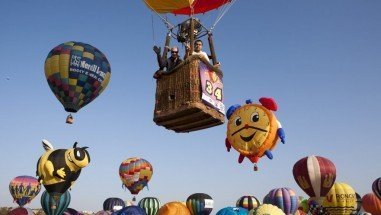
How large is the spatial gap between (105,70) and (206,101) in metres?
9.14

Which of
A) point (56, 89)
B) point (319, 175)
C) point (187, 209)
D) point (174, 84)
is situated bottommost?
point (187, 209)

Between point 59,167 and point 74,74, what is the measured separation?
331 cm

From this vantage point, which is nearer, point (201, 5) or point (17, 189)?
point (201, 5)

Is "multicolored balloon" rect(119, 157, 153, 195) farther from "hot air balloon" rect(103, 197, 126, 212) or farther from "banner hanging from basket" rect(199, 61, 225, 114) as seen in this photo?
"banner hanging from basket" rect(199, 61, 225, 114)

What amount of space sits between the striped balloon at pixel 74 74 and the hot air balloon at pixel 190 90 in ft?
Answer: 23.0

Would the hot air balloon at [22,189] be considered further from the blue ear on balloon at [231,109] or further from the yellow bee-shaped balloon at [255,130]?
the yellow bee-shaped balloon at [255,130]

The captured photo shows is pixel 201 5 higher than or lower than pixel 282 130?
higher

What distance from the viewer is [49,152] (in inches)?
581

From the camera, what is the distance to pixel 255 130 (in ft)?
29.6

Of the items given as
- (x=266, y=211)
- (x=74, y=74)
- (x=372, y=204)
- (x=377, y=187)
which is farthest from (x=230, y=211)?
(x=372, y=204)

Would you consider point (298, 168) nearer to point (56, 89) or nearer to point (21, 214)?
point (56, 89)

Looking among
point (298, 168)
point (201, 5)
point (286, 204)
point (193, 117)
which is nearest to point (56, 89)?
point (201, 5)

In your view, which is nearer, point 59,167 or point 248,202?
point 59,167

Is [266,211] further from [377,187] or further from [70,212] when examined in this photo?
[377,187]
